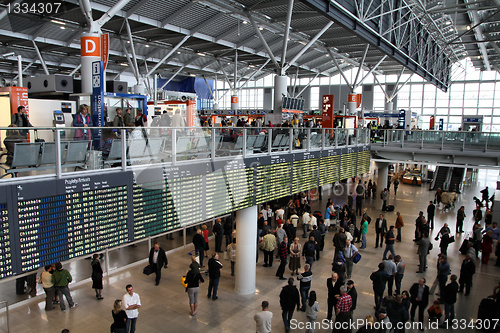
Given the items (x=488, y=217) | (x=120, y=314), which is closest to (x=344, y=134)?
(x=488, y=217)

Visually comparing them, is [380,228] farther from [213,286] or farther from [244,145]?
[244,145]

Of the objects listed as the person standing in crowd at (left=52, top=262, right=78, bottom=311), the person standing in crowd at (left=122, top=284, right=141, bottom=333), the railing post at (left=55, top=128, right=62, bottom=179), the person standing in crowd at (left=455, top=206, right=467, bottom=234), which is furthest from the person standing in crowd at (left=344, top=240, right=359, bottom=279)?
the railing post at (left=55, top=128, right=62, bottom=179)

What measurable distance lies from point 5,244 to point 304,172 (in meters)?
8.76

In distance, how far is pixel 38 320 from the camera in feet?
29.7

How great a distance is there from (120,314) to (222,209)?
313 centimetres

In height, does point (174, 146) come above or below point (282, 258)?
above

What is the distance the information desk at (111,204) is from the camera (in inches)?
195

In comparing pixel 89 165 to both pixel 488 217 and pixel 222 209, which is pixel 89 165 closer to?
pixel 222 209

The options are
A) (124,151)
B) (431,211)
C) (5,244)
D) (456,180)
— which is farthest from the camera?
(456,180)

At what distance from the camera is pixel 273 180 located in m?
10.5

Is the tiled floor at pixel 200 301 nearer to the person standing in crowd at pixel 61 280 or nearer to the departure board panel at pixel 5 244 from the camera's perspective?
the person standing in crowd at pixel 61 280

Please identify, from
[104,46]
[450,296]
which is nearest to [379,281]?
[450,296]

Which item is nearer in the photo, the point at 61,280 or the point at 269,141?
the point at 61,280

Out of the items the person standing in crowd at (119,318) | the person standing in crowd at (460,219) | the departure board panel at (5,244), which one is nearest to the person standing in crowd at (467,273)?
the person standing in crowd at (460,219)
